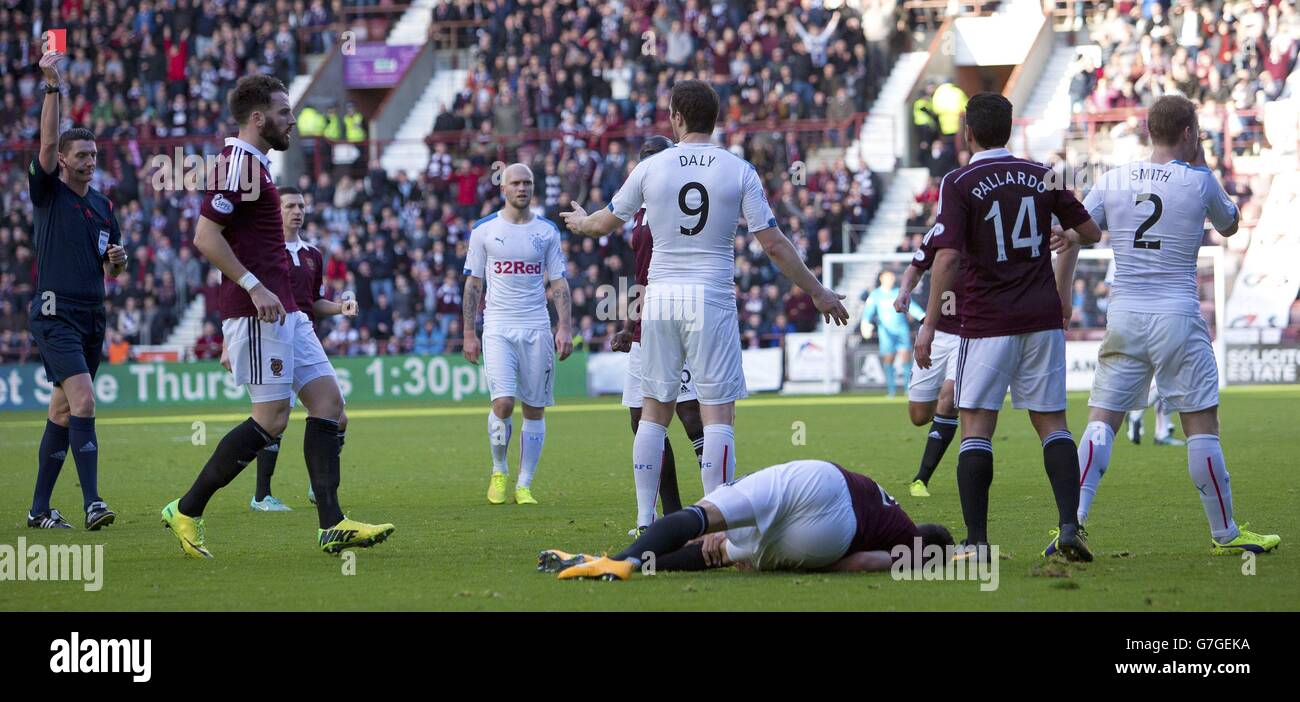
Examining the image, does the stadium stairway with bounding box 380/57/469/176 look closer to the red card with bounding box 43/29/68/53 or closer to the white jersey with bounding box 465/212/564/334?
the white jersey with bounding box 465/212/564/334

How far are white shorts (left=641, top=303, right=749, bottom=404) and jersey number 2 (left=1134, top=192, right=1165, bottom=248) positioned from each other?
2114 mm

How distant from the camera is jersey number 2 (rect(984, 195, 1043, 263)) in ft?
25.3

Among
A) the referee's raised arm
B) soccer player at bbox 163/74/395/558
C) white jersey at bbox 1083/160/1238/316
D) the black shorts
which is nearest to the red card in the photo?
the referee's raised arm

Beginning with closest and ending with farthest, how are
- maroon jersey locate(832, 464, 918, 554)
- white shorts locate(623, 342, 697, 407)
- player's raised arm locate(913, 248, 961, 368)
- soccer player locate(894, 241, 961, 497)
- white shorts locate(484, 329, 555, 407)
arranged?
maroon jersey locate(832, 464, 918, 554), player's raised arm locate(913, 248, 961, 368), white shorts locate(623, 342, 697, 407), soccer player locate(894, 241, 961, 497), white shorts locate(484, 329, 555, 407)

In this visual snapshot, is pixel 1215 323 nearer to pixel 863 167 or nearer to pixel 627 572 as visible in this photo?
pixel 863 167

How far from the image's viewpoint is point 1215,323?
2931cm

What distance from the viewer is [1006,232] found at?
7738 mm

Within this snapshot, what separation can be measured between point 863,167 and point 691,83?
24.6 m

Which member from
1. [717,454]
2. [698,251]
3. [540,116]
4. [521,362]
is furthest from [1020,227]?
[540,116]

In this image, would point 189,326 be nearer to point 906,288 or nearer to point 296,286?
point 296,286

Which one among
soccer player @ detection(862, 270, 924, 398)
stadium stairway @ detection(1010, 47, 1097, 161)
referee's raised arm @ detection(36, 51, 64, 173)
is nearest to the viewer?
referee's raised arm @ detection(36, 51, 64, 173)

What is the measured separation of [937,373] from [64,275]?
241 inches

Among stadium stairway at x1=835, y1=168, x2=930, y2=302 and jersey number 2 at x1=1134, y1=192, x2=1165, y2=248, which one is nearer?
jersey number 2 at x1=1134, y1=192, x2=1165, y2=248

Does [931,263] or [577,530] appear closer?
[931,263]
